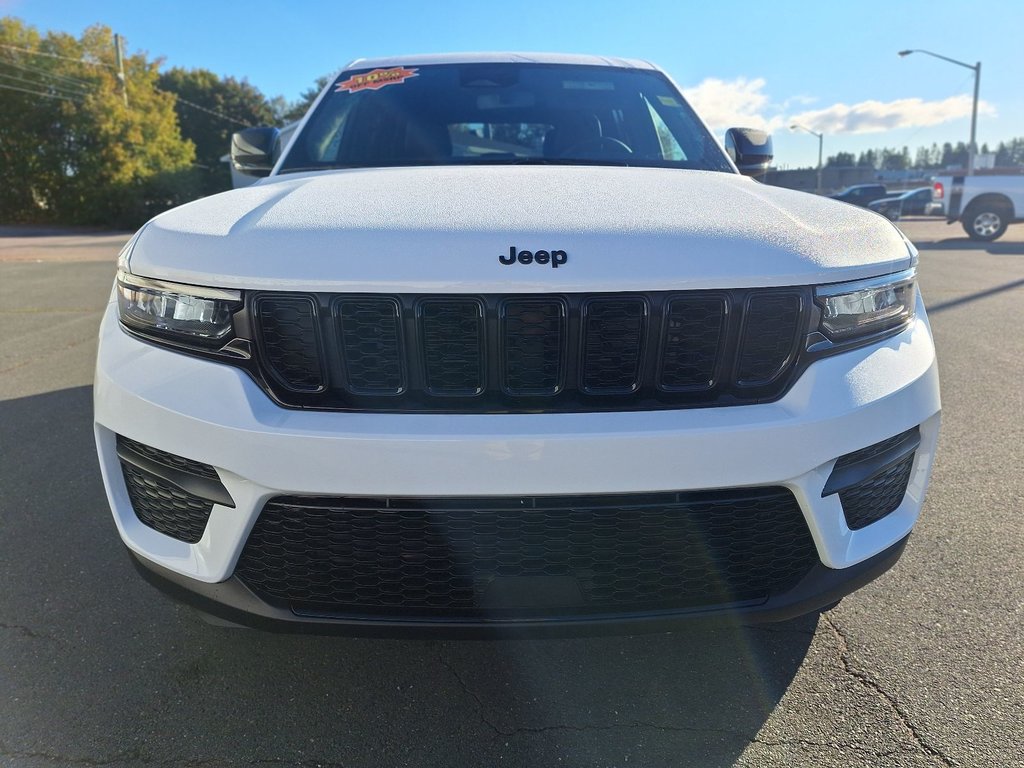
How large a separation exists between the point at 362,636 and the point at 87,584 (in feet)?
4.63

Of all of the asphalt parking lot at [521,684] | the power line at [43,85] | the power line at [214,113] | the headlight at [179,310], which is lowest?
the asphalt parking lot at [521,684]

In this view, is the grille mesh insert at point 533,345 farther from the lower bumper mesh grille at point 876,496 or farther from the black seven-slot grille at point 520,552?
the lower bumper mesh grille at point 876,496

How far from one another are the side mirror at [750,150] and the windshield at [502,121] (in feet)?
0.82

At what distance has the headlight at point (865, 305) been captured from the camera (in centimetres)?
169

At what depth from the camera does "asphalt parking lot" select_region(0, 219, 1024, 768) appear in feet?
5.91

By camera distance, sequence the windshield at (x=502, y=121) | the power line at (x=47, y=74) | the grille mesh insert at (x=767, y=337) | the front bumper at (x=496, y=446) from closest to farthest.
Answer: the front bumper at (x=496, y=446), the grille mesh insert at (x=767, y=337), the windshield at (x=502, y=121), the power line at (x=47, y=74)

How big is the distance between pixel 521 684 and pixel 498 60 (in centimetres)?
273

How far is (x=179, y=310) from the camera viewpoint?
1.70 m

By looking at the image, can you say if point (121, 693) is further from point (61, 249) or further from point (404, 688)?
point (61, 249)

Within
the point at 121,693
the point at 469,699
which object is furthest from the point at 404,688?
the point at 121,693

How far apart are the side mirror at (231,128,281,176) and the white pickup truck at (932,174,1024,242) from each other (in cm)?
1823

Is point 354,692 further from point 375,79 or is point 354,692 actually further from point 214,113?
point 214,113

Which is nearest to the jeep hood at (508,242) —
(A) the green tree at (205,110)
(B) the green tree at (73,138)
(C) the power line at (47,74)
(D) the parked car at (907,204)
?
(D) the parked car at (907,204)

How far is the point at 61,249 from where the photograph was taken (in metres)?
18.7
